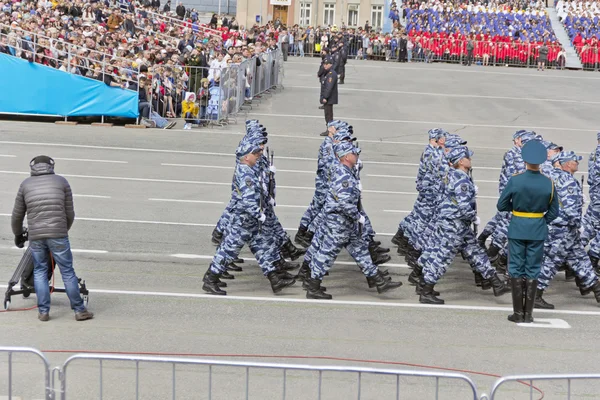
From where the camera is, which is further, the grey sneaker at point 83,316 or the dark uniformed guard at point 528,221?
the dark uniformed guard at point 528,221

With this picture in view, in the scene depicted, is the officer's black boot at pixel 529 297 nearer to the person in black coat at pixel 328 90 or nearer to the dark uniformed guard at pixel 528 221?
the dark uniformed guard at pixel 528 221

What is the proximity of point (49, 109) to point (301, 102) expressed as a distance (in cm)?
849


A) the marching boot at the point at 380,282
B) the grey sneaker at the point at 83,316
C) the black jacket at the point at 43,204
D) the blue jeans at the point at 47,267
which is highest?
the black jacket at the point at 43,204

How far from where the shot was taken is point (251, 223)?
11.1 metres

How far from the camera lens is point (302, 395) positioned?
8.20m

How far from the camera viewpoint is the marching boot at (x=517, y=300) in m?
10.6

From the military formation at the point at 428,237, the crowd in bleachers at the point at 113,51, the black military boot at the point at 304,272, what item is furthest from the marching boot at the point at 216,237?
the crowd in bleachers at the point at 113,51

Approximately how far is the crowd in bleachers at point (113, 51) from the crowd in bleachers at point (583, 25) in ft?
64.9

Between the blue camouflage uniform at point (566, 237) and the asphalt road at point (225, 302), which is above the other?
the blue camouflage uniform at point (566, 237)

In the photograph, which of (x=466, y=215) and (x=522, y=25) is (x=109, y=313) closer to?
(x=466, y=215)

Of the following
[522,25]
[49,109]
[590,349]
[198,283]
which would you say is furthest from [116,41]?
[522,25]

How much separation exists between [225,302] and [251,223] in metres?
0.92

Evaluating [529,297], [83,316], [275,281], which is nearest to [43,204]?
[83,316]

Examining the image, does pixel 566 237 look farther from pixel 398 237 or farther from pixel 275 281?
pixel 275 281
